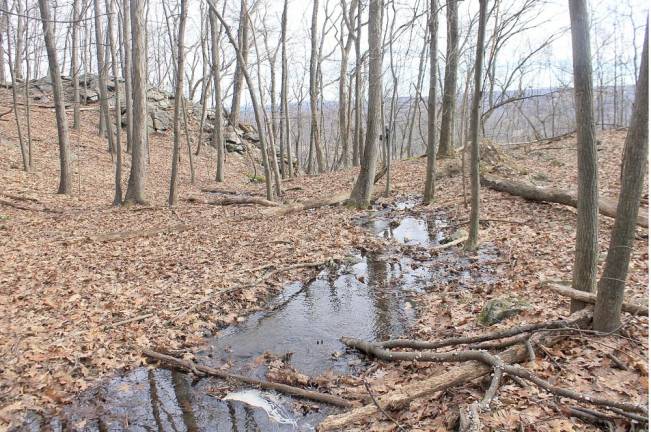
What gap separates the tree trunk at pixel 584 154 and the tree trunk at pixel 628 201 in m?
0.60

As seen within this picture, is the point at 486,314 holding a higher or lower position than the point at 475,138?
lower

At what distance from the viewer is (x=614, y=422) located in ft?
11.1

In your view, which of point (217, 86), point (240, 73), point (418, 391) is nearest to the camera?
point (418, 391)

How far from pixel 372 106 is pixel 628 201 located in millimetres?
9289

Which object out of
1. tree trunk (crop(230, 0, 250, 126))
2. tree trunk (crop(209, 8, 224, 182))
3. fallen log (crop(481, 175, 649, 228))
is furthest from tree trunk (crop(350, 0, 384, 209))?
tree trunk (crop(230, 0, 250, 126))

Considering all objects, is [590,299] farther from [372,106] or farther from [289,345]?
[372,106]

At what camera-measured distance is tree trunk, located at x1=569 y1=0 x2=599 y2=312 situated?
462cm

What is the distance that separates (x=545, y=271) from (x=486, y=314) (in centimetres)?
227

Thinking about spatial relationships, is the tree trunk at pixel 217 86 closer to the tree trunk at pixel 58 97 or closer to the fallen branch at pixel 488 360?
the tree trunk at pixel 58 97

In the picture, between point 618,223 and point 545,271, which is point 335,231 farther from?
point 618,223

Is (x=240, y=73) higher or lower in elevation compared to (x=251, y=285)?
higher

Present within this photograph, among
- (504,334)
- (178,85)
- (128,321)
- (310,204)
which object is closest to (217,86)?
(178,85)

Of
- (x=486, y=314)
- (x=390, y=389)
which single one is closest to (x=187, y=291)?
(x=390, y=389)

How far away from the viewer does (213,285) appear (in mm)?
7961
